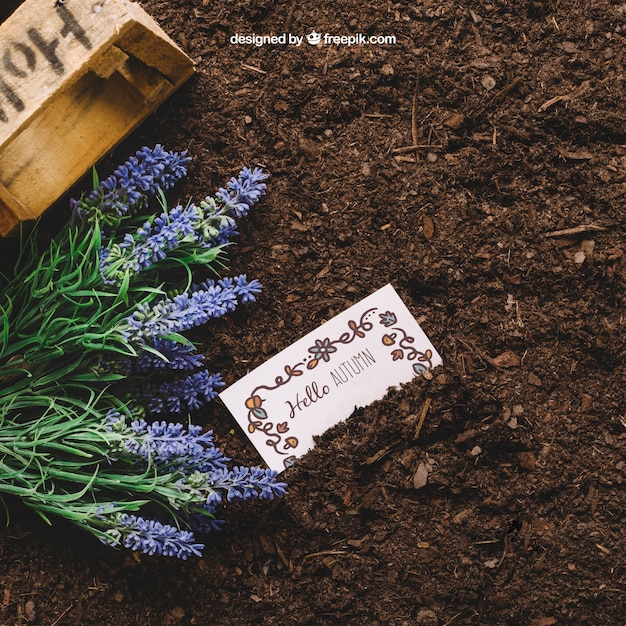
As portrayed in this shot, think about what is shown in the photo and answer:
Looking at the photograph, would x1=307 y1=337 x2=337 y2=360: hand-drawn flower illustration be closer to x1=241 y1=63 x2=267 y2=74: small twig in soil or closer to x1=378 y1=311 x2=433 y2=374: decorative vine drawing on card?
x1=378 y1=311 x2=433 y2=374: decorative vine drawing on card

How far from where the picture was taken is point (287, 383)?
4.95ft

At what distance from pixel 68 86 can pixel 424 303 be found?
865mm

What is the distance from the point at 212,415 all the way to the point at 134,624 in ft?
1.60

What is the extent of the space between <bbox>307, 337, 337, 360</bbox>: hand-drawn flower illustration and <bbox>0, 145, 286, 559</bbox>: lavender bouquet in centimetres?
19

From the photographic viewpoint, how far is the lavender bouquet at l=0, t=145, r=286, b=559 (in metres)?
1.31

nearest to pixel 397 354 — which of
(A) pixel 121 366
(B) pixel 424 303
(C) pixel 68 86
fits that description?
(B) pixel 424 303

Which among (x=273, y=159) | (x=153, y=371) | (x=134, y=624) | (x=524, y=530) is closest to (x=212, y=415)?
(x=153, y=371)

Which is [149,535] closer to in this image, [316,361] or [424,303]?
[316,361]

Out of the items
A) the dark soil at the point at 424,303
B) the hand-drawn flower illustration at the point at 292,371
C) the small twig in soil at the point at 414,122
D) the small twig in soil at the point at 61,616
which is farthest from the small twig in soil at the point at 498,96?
the small twig in soil at the point at 61,616

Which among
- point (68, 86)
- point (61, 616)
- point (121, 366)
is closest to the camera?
point (68, 86)

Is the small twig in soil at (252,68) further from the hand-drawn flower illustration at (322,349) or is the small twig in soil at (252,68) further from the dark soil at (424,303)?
the hand-drawn flower illustration at (322,349)

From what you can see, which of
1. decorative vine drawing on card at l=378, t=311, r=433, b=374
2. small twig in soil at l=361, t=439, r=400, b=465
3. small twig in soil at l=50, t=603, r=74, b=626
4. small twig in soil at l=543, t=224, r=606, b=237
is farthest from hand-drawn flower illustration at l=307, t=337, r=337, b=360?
small twig in soil at l=50, t=603, r=74, b=626

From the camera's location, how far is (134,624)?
58.8 inches

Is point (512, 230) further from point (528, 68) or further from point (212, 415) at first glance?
point (212, 415)
